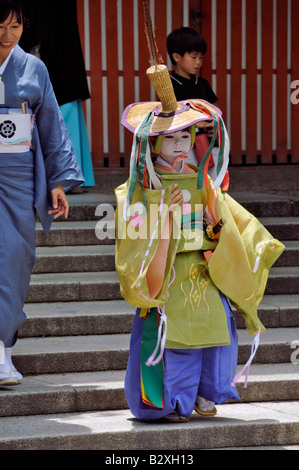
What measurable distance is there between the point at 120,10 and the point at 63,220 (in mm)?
2577

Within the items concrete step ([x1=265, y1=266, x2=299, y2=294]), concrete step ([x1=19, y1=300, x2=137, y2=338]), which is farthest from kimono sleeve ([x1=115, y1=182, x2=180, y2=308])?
concrete step ([x1=265, y1=266, x2=299, y2=294])

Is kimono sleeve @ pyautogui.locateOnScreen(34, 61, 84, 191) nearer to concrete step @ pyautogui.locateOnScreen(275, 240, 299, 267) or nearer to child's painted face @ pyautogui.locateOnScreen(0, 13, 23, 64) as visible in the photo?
child's painted face @ pyautogui.locateOnScreen(0, 13, 23, 64)

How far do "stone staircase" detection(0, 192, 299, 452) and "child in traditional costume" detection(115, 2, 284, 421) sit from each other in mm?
221

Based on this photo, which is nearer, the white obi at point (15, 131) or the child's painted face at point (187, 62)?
the white obi at point (15, 131)

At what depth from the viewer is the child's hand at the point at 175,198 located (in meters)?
5.07

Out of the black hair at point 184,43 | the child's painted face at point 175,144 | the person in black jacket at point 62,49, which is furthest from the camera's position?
the person in black jacket at point 62,49

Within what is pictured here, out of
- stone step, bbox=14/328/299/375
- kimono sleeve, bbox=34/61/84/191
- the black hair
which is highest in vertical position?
the black hair

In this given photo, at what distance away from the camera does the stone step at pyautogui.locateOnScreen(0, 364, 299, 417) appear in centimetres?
536

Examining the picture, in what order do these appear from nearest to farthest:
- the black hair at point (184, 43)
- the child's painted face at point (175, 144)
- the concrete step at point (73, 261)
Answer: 1. the child's painted face at point (175, 144)
2. the concrete step at point (73, 261)
3. the black hair at point (184, 43)

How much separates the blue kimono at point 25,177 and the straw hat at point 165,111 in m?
0.56

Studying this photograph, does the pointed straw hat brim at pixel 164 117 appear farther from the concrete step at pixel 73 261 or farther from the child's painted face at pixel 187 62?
the child's painted face at pixel 187 62

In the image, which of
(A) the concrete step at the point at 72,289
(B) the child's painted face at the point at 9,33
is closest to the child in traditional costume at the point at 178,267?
(B) the child's painted face at the point at 9,33

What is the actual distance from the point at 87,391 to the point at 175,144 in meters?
1.46

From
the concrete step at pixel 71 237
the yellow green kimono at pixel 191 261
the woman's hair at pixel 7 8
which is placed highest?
the woman's hair at pixel 7 8
